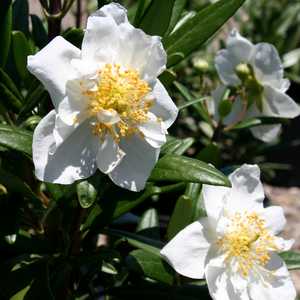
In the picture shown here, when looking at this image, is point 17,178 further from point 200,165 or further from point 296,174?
point 296,174

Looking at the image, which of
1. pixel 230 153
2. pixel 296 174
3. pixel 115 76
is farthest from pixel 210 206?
pixel 296 174

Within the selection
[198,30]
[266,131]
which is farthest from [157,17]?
[266,131]

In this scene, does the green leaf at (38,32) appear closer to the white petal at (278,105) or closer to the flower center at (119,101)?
the flower center at (119,101)

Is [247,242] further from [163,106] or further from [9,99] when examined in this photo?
[9,99]

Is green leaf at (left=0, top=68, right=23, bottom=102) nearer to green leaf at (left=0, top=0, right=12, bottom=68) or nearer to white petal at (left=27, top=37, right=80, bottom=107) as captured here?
green leaf at (left=0, top=0, right=12, bottom=68)

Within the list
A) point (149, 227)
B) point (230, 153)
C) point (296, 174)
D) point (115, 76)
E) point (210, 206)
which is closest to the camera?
point (115, 76)

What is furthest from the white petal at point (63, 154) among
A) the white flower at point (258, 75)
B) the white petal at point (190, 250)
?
the white flower at point (258, 75)
